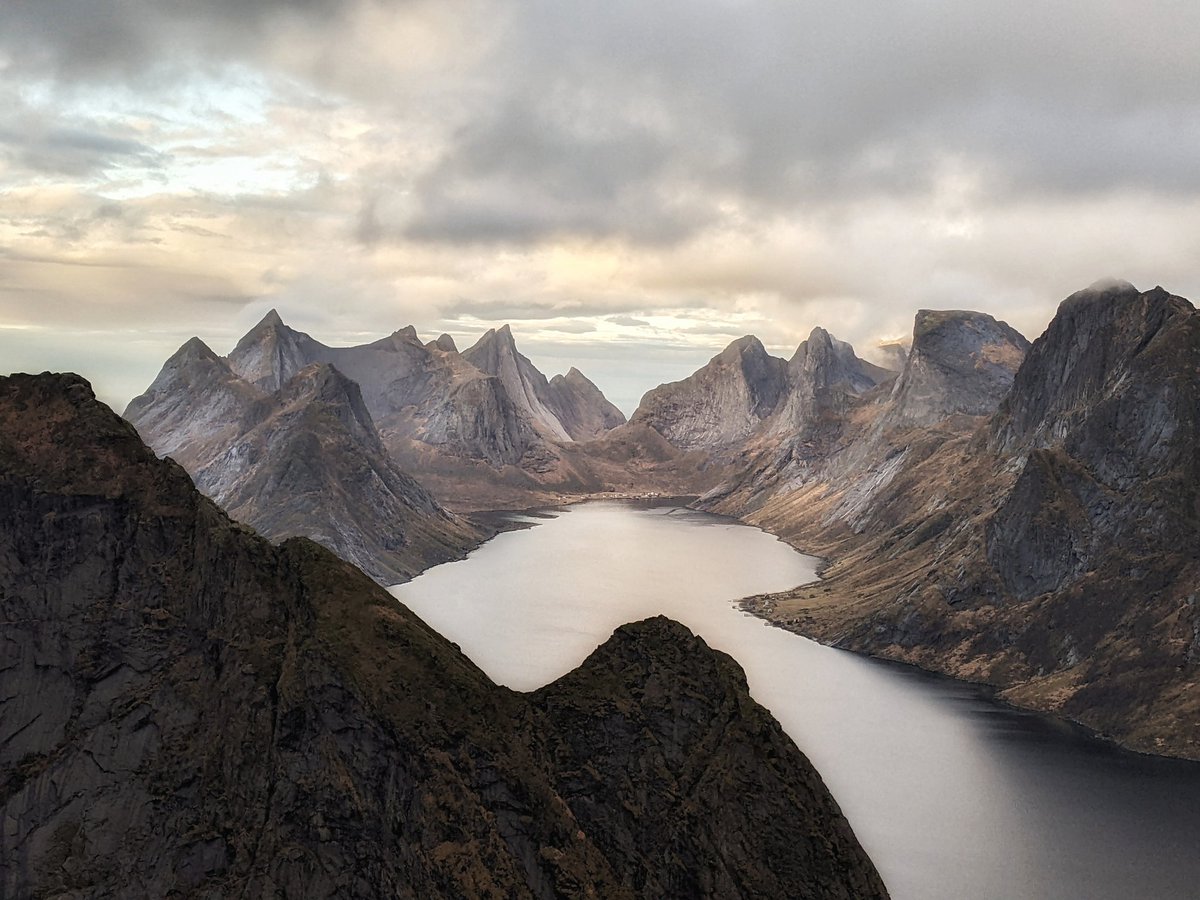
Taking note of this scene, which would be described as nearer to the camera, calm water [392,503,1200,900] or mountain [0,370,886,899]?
mountain [0,370,886,899]

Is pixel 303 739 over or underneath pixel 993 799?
over

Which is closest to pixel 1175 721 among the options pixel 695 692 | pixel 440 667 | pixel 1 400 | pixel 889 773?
pixel 889 773

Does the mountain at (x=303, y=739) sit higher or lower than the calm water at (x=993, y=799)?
higher

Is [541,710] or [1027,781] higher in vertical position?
[541,710]

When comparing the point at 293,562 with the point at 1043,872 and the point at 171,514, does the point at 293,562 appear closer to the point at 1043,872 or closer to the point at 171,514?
the point at 171,514

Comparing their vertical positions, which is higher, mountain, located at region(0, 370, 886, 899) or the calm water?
mountain, located at region(0, 370, 886, 899)

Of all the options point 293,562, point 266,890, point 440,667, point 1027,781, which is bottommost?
point 1027,781

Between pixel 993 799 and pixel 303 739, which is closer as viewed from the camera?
pixel 303 739

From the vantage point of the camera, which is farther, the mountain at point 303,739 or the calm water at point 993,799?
the calm water at point 993,799
